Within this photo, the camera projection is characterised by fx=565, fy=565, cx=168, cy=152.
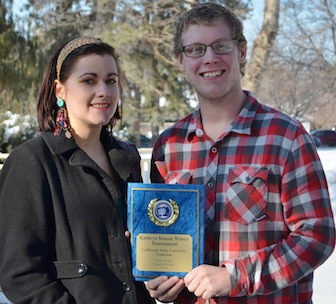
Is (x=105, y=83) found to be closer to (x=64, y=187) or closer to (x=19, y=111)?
(x=64, y=187)

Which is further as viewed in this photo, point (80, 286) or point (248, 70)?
point (248, 70)

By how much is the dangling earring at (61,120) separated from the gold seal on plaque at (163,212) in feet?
1.42

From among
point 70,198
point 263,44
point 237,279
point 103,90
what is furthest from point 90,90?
point 263,44

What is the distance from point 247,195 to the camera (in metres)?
2.04

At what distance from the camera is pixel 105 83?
2.15 meters

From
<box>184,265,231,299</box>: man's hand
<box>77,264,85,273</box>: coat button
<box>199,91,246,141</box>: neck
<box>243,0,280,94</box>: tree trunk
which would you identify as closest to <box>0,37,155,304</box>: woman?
<box>77,264,85,273</box>: coat button

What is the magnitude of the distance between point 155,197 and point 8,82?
12.7 meters

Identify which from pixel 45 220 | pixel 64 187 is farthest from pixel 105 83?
pixel 45 220

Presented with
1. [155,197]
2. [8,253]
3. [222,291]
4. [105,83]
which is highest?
[105,83]

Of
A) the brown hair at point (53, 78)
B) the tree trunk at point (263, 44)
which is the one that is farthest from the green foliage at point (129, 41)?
the brown hair at point (53, 78)

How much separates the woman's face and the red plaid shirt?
0.38 metres

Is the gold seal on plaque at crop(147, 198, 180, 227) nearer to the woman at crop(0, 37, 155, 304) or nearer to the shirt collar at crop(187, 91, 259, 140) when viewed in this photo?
the woman at crop(0, 37, 155, 304)

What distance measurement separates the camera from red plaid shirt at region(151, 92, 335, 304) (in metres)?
1.95

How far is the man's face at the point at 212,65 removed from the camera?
2139 mm
